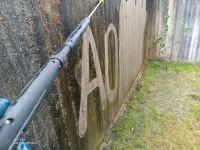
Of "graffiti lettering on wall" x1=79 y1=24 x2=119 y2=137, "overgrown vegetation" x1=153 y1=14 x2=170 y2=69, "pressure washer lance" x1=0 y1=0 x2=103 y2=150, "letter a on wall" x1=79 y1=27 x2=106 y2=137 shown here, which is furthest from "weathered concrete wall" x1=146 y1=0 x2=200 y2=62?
"pressure washer lance" x1=0 y1=0 x2=103 y2=150

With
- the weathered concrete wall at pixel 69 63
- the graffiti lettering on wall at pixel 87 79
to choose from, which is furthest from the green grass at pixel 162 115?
the graffiti lettering on wall at pixel 87 79

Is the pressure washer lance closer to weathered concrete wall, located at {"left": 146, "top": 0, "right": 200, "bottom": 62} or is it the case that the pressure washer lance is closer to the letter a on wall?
the letter a on wall

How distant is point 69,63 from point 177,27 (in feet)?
16.0

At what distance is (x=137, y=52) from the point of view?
5.61 meters

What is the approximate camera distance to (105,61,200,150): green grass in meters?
3.76

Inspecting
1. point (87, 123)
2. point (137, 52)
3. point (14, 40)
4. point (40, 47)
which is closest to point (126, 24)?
point (137, 52)

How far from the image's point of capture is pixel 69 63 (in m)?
2.30

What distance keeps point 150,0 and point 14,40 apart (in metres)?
5.39

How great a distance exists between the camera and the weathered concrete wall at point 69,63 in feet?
5.06

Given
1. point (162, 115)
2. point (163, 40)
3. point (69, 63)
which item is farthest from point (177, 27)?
point (69, 63)

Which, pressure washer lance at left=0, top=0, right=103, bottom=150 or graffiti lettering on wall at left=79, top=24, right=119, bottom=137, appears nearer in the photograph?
pressure washer lance at left=0, top=0, right=103, bottom=150

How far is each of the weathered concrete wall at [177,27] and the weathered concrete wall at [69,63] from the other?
214 centimetres

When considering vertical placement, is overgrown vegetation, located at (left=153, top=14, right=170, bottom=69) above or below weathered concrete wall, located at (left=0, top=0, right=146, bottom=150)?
below

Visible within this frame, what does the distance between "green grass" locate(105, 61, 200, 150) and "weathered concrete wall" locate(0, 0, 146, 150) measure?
1.09ft
